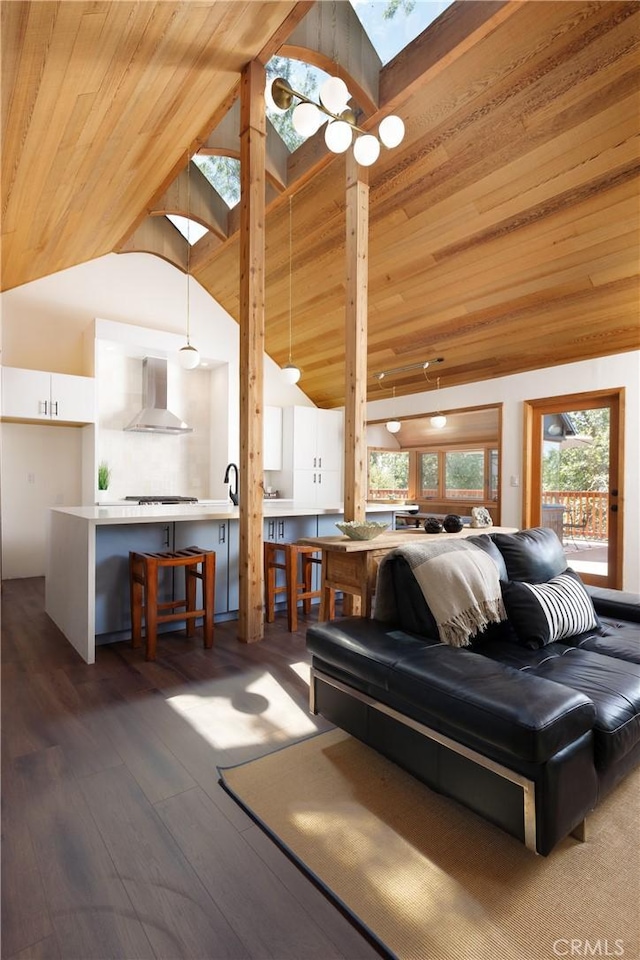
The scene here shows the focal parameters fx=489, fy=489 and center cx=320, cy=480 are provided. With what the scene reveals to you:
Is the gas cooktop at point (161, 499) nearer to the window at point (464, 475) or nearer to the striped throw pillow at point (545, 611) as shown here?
the striped throw pillow at point (545, 611)

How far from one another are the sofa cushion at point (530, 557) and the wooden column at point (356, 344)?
118 centimetres

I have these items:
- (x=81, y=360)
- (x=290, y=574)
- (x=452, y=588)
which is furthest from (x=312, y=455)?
(x=452, y=588)

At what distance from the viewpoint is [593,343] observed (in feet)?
16.0

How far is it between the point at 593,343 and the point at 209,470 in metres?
5.01

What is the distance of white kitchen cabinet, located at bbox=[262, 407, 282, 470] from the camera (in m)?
7.34

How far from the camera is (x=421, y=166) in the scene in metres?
4.25

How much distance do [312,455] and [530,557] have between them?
5.22m

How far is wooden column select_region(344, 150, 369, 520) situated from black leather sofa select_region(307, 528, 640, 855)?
4.29ft

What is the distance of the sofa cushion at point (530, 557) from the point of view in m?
2.54

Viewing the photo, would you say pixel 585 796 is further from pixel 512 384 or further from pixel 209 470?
pixel 209 470

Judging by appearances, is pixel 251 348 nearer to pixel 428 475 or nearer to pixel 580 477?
pixel 580 477

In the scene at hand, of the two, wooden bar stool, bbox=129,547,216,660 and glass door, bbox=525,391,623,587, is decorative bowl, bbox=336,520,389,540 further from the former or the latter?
glass door, bbox=525,391,623,587

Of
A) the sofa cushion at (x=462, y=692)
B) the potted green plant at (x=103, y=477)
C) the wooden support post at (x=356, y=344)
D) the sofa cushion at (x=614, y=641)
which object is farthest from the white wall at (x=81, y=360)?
the sofa cushion at (x=614, y=641)

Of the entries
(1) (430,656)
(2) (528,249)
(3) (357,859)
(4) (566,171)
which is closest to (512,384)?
(2) (528,249)
